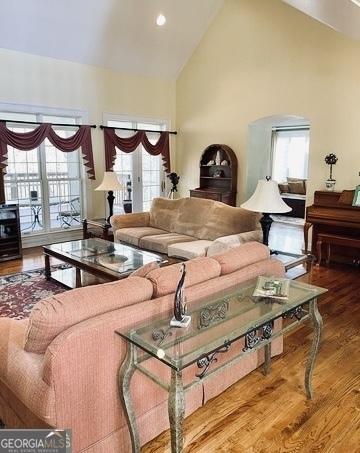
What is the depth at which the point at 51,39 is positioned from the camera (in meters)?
5.75

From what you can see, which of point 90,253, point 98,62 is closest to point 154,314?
point 90,253

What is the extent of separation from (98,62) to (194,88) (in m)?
1.99

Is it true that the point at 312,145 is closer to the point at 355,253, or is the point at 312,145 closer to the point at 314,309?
the point at 355,253

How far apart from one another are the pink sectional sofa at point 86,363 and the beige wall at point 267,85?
4.27 m

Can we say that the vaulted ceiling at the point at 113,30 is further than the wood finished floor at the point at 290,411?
Yes

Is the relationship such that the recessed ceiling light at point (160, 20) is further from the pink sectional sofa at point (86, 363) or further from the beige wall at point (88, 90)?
the pink sectional sofa at point (86, 363)

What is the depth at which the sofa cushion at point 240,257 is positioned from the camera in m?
2.32

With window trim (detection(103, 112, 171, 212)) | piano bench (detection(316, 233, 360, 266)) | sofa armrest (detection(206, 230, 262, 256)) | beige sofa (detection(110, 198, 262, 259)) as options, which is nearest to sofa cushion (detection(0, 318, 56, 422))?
sofa armrest (detection(206, 230, 262, 256))

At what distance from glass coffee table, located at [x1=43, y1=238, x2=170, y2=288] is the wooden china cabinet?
3.02 m

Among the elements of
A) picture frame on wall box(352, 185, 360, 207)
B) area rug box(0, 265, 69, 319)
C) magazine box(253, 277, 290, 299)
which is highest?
picture frame on wall box(352, 185, 360, 207)

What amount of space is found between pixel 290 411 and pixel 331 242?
10.9 feet

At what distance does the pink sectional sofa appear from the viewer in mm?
1534

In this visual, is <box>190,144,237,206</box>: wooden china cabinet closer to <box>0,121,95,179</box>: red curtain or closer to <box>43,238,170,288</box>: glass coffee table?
<box>0,121,95,179</box>: red curtain

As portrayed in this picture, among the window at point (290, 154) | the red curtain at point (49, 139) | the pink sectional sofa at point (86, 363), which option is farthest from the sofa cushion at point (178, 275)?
the window at point (290, 154)
